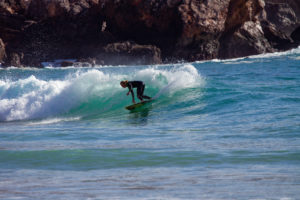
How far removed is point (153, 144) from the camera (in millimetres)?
7828

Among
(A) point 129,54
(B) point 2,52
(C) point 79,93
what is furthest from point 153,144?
(B) point 2,52

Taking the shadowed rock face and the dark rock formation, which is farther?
the dark rock formation

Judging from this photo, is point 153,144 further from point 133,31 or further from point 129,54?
point 133,31

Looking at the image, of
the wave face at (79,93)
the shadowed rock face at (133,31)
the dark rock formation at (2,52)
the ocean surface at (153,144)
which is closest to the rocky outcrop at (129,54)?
the shadowed rock face at (133,31)

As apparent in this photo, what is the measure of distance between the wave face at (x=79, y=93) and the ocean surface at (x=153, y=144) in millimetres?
36

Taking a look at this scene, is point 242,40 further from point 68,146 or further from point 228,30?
point 68,146

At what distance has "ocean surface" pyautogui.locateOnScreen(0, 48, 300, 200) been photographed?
196 inches

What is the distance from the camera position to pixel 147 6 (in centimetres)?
5069

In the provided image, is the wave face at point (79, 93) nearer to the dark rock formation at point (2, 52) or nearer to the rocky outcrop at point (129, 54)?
the rocky outcrop at point (129, 54)

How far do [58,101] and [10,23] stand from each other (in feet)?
151

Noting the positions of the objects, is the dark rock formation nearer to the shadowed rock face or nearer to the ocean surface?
the shadowed rock face

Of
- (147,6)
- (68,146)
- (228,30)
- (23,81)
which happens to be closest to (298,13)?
(228,30)

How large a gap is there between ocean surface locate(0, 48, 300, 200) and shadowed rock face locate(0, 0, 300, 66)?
109 feet

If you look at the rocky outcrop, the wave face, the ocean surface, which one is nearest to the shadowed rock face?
the rocky outcrop
